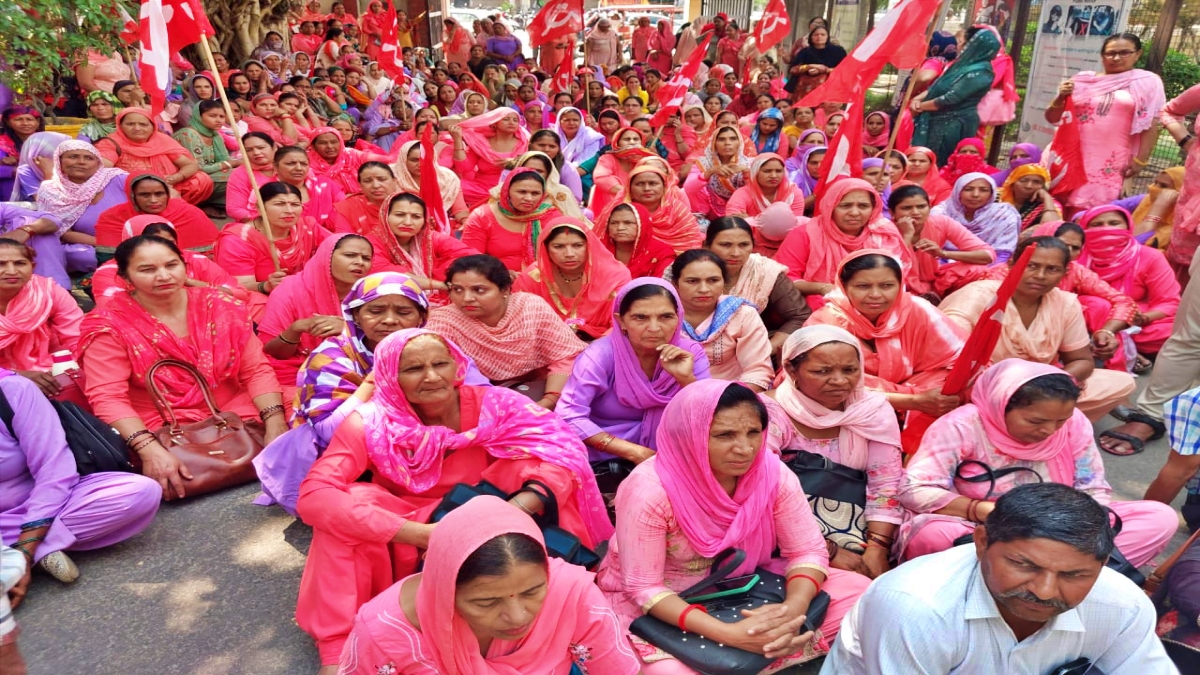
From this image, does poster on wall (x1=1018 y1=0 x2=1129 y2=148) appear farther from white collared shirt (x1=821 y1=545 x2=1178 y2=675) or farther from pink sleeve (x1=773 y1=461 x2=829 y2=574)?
white collared shirt (x1=821 y1=545 x2=1178 y2=675)

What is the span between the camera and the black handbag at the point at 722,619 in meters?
1.96

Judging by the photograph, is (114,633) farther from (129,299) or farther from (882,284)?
(882,284)

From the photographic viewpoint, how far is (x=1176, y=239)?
15.7 ft

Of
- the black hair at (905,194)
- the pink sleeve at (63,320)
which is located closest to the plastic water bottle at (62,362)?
the pink sleeve at (63,320)

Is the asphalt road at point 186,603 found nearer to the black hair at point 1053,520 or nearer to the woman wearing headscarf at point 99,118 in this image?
the black hair at point 1053,520

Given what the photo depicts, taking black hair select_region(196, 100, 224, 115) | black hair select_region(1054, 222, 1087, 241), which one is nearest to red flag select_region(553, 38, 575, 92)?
black hair select_region(196, 100, 224, 115)

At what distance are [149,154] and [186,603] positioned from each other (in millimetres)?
5148

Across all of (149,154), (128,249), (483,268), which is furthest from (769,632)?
(149,154)

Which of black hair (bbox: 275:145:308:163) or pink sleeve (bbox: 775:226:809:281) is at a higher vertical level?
black hair (bbox: 275:145:308:163)

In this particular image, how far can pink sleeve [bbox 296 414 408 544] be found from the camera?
2121 mm

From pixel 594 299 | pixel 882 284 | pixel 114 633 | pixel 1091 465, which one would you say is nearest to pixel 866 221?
pixel 882 284

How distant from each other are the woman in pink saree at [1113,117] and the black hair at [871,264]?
3667 mm

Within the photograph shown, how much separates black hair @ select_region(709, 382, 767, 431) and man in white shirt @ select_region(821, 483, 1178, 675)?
1.85 feet

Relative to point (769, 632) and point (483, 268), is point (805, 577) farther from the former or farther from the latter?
point (483, 268)
